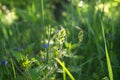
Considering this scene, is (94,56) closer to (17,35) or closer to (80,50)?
(80,50)

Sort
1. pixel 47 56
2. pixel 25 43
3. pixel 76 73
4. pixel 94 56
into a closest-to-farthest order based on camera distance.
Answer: pixel 47 56 → pixel 76 73 → pixel 94 56 → pixel 25 43

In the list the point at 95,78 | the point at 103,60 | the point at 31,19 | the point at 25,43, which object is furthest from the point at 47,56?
the point at 31,19

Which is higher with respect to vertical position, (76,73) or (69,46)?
(69,46)

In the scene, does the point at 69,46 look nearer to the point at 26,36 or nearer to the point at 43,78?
the point at 43,78

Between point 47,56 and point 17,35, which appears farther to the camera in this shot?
point 17,35

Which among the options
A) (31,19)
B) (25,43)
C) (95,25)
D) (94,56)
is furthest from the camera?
(31,19)

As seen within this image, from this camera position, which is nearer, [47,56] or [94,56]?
[47,56]

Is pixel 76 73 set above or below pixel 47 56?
below

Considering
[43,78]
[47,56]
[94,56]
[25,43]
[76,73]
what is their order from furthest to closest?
[25,43] → [94,56] → [76,73] → [47,56] → [43,78]

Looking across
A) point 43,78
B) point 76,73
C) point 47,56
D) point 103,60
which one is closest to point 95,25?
point 103,60
